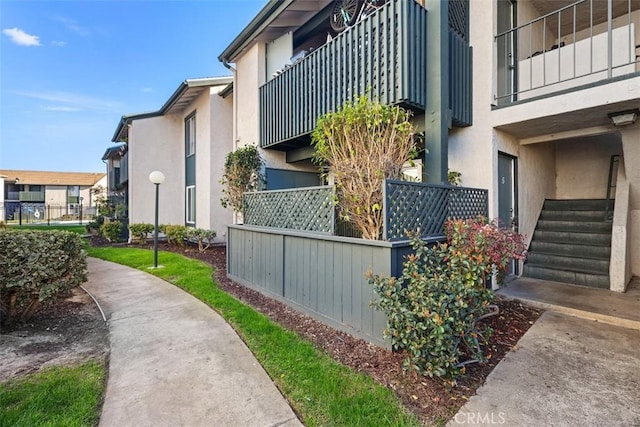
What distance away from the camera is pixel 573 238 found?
7.13 m

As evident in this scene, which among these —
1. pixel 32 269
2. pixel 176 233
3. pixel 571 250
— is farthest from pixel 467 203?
pixel 176 233

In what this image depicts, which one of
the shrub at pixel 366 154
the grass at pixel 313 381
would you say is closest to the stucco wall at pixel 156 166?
the grass at pixel 313 381

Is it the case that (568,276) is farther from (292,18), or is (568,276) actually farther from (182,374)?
(292,18)

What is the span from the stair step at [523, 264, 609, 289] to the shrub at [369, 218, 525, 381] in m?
4.30

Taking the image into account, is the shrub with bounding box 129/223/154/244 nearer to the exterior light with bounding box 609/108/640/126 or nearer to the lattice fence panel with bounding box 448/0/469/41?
the lattice fence panel with bounding box 448/0/469/41

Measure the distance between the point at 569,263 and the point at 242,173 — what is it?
815 cm

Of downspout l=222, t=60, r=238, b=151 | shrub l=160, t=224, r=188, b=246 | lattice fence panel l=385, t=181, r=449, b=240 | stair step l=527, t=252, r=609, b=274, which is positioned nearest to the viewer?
lattice fence panel l=385, t=181, r=449, b=240

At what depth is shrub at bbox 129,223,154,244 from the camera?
13.0m

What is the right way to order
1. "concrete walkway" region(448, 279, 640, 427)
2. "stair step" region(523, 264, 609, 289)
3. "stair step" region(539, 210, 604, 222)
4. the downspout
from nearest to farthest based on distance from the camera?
"concrete walkway" region(448, 279, 640, 427) < "stair step" region(523, 264, 609, 289) < "stair step" region(539, 210, 604, 222) < the downspout

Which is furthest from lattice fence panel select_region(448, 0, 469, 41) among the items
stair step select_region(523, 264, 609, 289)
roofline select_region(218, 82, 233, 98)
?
roofline select_region(218, 82, 233, 98)

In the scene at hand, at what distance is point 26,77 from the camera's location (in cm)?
1171

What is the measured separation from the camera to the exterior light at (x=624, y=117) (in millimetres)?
5027

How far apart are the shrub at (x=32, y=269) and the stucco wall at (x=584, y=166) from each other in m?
11.8

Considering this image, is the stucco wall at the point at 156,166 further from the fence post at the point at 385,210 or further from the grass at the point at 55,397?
the fence post at the point at 385,210
